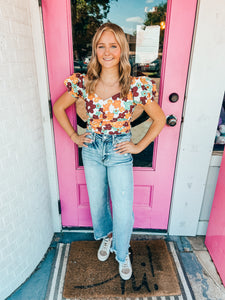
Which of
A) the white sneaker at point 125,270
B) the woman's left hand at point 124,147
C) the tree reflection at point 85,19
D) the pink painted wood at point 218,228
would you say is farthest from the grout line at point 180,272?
the tree reflection at point 85,19

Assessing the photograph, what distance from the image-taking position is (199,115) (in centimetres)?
177

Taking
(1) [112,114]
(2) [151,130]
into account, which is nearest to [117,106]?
(1) [112,114]

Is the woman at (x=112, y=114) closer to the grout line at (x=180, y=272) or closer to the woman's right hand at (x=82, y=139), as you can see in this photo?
the woman's right hand at (x=82, y=139)

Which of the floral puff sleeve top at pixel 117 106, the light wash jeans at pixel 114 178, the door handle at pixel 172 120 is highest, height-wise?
the floral puff sleeve top at pixel 117 106

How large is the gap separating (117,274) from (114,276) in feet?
0.09

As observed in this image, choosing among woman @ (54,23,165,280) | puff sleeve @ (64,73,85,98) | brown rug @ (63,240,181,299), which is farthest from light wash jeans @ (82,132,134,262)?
puff sleeve @ (64,73,85,98)

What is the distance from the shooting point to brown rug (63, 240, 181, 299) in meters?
1.66

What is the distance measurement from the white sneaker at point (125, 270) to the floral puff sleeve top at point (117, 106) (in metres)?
1.02

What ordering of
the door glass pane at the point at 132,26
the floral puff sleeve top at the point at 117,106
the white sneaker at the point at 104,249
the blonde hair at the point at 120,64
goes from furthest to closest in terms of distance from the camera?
the white sneaker at the point at 104,249
the door glass pane at the point at 132,26
the floral puff sleeve top at the point at 117,106
the blonde hair at the point at 120,64

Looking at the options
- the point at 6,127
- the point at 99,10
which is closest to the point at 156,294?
the point at 6,127

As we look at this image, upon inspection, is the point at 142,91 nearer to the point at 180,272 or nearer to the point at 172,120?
the point at 172,120

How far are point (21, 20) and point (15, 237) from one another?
1.43 meters

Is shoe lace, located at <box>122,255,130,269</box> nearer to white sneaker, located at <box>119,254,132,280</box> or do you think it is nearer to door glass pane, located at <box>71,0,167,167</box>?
white sneaker, located at <box>119,254,132,280</box>

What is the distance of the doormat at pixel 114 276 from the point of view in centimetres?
165
